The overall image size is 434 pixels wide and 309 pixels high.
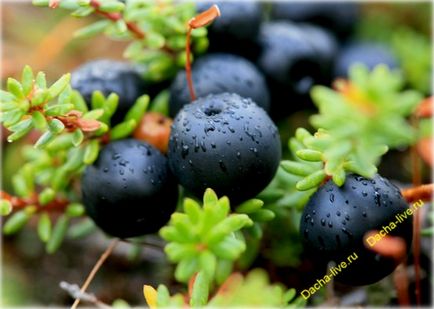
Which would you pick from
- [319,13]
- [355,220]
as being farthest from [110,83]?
[319,13]

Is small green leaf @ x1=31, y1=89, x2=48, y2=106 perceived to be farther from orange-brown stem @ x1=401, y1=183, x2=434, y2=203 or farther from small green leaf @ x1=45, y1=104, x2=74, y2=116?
orange-brown stem @ x1=401, y1=183, x2=434, y2=203

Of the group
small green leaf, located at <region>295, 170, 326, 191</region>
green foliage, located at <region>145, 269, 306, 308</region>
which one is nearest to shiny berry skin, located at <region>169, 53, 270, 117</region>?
small green leaf, located at <region>295, 170, 326, 191</region>

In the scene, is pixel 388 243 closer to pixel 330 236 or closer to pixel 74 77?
pixel 330 236

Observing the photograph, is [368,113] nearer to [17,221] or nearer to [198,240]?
[198,240]

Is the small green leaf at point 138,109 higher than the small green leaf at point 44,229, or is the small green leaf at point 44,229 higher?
the small green leaf at point 138,109

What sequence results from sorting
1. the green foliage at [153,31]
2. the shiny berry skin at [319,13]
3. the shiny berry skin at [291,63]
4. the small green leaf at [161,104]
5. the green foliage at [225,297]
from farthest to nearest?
1. the shiny berry skin at [319,13]
2. the shiny berry skin at [291,63]
3. the small green leaf at [161,104]
4. the green foliage at [153,31]
5. the green foliage at [225,297]

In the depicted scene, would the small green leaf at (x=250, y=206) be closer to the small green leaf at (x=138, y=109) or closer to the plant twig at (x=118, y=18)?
the small green leaf at (x=138, y=109)

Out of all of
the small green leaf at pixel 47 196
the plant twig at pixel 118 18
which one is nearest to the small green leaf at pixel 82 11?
the plant twig at pixel 118 18
